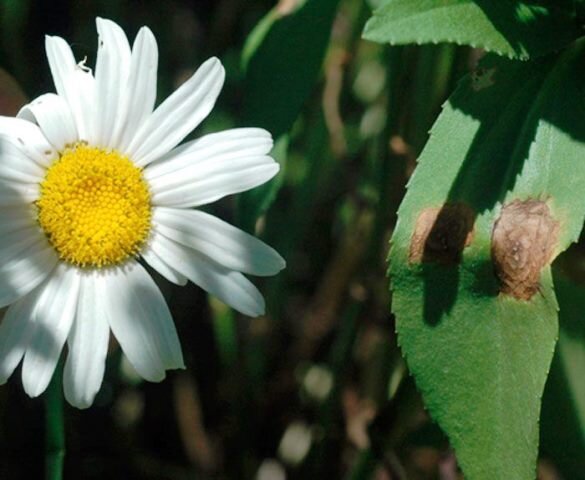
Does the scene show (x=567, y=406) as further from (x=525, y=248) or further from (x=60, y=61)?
(x=60, y=61)

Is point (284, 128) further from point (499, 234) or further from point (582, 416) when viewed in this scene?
point (582, 416)

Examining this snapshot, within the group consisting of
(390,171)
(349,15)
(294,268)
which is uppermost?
(349,15)

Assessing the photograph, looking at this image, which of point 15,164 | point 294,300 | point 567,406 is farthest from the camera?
point 294,300

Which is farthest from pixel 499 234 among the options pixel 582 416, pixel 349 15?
pixel 349 15

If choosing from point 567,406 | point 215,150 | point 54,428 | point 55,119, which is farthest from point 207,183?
point 567,406

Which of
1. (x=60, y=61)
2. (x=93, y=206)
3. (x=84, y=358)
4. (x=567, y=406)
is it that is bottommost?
(x=567, y=406)

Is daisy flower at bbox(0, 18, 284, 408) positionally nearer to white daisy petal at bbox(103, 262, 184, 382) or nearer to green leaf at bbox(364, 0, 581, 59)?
white daisy petal at bbox(103, 262, 184, 382)
